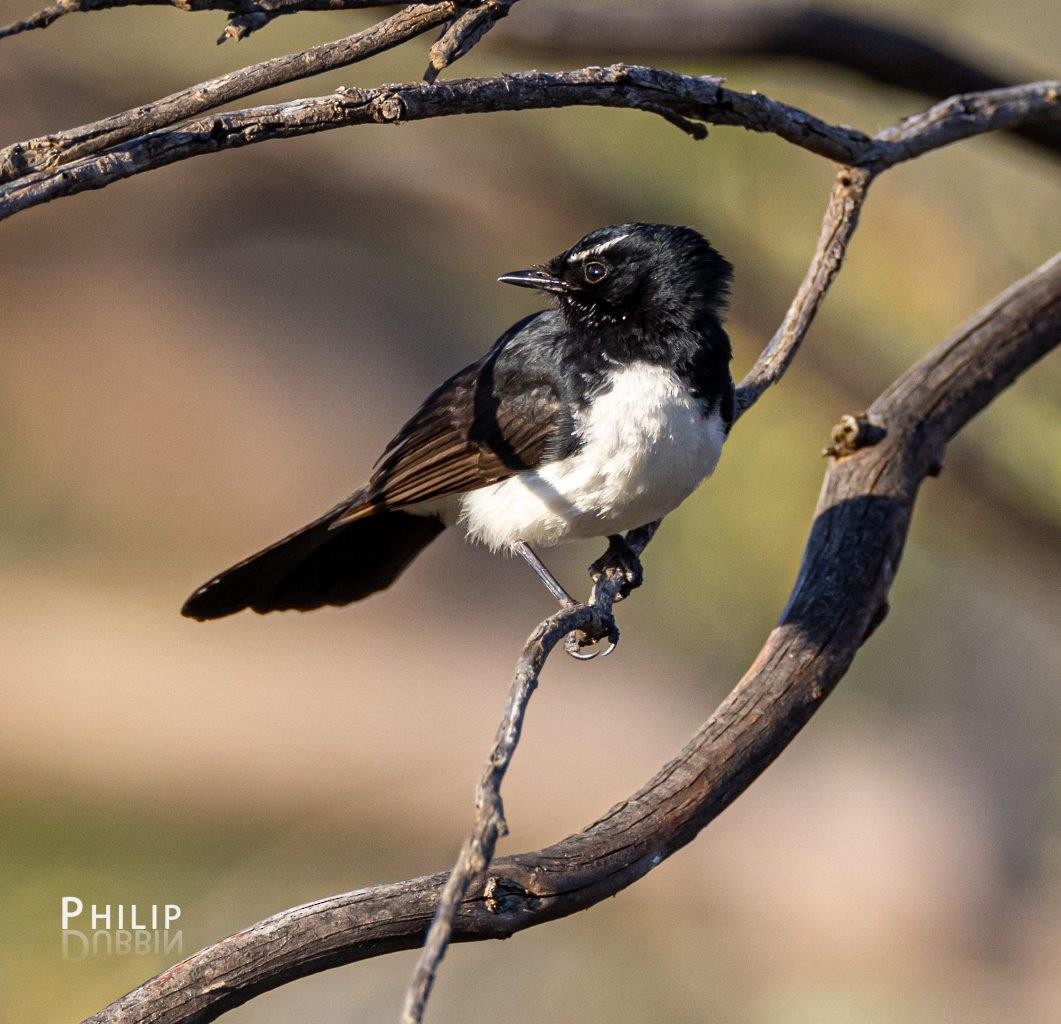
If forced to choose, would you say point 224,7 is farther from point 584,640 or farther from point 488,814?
point 584,640

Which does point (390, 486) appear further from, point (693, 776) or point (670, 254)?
point (693, 776)

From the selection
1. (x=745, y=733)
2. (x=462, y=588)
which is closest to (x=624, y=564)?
(x=745, y=733)

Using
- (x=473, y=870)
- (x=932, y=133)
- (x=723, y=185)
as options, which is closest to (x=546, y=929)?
(x=723, y=185)

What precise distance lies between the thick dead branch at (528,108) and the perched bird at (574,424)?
0.56m

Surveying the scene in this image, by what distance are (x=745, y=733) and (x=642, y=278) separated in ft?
4.88

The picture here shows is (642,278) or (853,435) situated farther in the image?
(642,278)

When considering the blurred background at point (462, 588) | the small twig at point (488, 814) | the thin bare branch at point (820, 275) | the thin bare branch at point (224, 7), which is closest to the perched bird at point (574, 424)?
the thin bare branch at point (820, 275)

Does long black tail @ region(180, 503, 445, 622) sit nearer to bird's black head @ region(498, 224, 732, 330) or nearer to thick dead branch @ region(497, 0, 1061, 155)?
bird's black head @ region(498, 224, 732, 330)

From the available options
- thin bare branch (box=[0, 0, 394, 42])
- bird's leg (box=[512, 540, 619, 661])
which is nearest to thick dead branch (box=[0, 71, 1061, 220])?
thin bare branch (box=[0, 0, 394, 42])

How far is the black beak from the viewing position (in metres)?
3.87

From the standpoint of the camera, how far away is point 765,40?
509 centimetres

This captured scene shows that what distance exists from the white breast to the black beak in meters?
0.33

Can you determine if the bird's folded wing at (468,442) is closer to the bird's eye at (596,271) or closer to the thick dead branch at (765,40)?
the bird's eye at (596,271)

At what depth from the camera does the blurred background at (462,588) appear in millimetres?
7602
